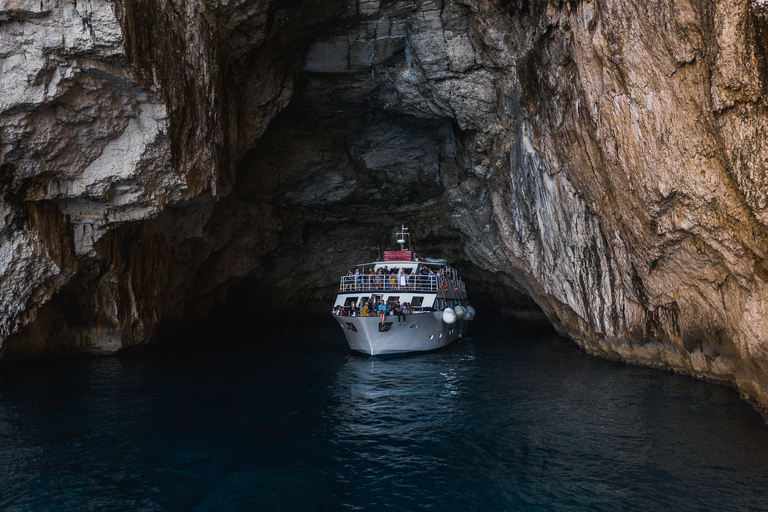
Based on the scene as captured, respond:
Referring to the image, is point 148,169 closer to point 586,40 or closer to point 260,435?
point 260,435

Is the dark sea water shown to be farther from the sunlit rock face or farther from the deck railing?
the deck railing

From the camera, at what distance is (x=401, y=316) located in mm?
23328

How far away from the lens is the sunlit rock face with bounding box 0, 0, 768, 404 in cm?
1256

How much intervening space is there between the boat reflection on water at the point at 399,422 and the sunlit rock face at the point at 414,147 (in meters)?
6.94

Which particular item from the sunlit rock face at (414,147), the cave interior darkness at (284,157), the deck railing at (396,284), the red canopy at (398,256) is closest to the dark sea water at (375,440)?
the sunlit rock face at (414,147)

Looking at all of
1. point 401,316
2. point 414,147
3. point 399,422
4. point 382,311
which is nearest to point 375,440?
point 399,422

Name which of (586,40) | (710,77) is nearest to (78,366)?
(586,40)

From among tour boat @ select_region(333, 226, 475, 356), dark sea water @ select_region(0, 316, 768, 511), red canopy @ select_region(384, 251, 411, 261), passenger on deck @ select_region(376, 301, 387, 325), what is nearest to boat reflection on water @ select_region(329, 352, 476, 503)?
dark sea water @ select_region(0, 316, 768, 511)

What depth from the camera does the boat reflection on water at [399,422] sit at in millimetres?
10867

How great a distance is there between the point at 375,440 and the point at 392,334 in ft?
35.9

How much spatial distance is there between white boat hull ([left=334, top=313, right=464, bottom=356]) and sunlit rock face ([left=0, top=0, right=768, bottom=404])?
18.9 ft

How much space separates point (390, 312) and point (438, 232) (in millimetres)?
14676

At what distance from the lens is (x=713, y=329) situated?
1555cm

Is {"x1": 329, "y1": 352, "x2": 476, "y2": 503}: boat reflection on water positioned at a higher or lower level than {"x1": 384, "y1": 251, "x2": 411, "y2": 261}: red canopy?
lower
